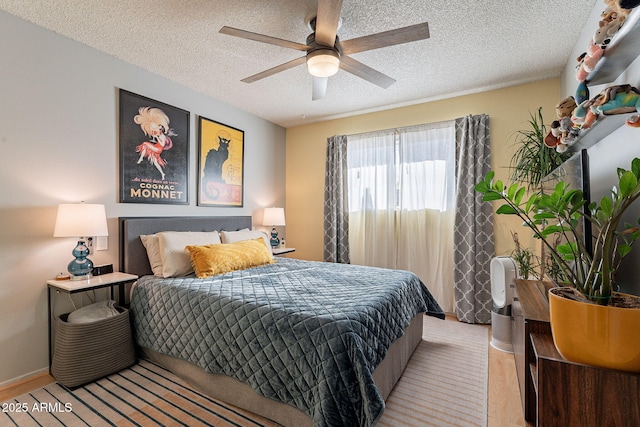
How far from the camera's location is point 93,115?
8.58 feet

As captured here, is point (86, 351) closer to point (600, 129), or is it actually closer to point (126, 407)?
point (126, 407)

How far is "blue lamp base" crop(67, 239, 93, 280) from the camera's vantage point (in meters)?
2.34

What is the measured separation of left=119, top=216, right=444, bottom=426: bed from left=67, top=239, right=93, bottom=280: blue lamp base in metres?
0.36

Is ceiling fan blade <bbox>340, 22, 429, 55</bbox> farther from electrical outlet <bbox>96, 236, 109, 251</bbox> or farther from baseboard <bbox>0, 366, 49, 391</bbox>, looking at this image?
baseboard <bbox>0, 366, 49, 391</bbox>

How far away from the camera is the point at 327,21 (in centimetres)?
179

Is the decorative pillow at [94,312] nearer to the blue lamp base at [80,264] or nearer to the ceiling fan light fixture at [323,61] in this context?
the blue lamp base at [80,264]

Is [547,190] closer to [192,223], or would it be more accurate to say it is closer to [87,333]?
[192,223]

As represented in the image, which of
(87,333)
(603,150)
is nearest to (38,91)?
(87,333)

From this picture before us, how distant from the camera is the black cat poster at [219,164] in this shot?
358cm

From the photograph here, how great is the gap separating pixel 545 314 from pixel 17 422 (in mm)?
3137

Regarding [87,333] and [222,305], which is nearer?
[222,305]

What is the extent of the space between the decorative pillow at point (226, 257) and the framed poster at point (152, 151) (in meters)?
0.84

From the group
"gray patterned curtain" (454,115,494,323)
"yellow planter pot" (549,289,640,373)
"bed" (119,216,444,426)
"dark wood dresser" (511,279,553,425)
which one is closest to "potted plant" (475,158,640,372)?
"yellow planter pot" (549,289,640,373)

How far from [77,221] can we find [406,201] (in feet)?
11.3
